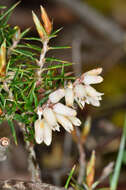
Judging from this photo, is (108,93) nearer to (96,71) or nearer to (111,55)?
(111,55)

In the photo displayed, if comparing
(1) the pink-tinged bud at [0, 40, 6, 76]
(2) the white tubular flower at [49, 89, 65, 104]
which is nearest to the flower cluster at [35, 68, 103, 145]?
(2) the white tubular flower at [49, 89, 65, 104]

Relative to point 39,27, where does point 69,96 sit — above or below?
below

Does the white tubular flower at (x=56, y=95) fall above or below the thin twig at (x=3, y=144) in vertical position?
above

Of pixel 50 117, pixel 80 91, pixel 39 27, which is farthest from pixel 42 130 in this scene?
pixel 39 27

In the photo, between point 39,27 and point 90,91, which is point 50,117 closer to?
point 90,91

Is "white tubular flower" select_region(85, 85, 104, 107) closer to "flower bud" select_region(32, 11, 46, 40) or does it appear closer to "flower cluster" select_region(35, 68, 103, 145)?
"flower cluster" select_region(35, 68, 103, 145)

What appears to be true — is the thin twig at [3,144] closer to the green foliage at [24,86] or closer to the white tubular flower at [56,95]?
the green foliage at [24,86]

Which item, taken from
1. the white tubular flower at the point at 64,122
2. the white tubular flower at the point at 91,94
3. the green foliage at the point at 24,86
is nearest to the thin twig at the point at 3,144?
the green foliage at the point at 24,86

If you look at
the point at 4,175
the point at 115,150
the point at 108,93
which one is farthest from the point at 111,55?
the point at 4,175
